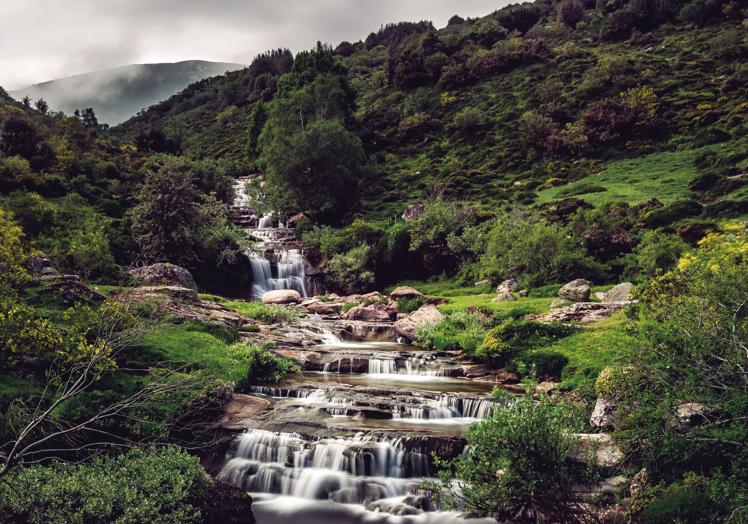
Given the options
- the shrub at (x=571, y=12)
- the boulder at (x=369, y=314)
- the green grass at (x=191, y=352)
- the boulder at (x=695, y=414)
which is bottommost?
the boulder at (x=369, y=314)

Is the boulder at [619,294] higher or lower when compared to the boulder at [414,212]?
lower

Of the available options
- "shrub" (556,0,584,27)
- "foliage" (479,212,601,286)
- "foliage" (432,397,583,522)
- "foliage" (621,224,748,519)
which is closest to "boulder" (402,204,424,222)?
"foliage" (479,212,601,286)

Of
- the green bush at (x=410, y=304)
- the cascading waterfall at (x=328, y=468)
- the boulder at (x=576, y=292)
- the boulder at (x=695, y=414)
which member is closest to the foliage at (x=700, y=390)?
the boulder at (x=695, y=414)

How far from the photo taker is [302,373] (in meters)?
18.3

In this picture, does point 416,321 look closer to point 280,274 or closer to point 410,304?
point 410,304

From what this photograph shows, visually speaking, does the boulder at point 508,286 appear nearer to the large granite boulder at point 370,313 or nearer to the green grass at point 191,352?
the large granite boulder at point 370,313

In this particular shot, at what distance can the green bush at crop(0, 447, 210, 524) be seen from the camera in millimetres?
7863

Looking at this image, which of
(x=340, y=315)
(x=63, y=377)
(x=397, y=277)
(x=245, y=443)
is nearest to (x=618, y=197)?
(x=397, y=277)

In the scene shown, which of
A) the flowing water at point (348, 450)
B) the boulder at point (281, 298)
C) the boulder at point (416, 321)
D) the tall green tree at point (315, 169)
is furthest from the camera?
the tall green tree at point (315, 169)

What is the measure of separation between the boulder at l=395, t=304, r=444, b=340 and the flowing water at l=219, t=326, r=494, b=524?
28.0 ft

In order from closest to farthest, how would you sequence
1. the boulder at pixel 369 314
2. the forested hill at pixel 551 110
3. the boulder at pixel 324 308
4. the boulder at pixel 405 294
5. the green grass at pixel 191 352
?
the green grass at pixel 191 352, the boulder at pixel 369 314, the boulder at pixel 405 294, the boulder at pixel 324 308, the forested hill at pixel 551 110

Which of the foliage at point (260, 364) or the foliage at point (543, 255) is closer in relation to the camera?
the foliage at point (260, 364)

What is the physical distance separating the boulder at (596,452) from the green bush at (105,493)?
714cm

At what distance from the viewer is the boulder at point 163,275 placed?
2552cm
